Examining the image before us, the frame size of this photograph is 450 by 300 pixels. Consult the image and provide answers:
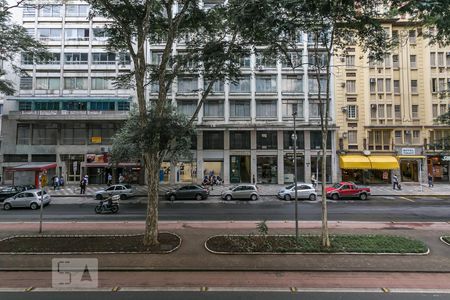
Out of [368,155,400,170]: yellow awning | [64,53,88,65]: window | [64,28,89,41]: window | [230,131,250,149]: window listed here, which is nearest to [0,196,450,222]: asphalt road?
[368,155,400,170]: yellow awning

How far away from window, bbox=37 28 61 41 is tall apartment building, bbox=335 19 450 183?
37.4 m

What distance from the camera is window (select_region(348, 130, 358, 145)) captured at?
126 feet

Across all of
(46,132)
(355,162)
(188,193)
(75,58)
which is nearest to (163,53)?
(188,193)

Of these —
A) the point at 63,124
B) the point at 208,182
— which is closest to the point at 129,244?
the point at 208,182

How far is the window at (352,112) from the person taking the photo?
38.5 metres

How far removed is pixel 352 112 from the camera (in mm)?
38625

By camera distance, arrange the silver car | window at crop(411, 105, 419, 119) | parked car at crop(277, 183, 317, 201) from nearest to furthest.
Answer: the silver car
parked car at crop(277, 183, 317, 201)
window at crop(411, 105, 419, 119)

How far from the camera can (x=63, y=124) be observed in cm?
3950

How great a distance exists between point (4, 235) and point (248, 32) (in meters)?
14.4

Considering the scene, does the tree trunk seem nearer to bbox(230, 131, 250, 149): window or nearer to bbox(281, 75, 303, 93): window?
bbox(230, 131, 250, 149): window

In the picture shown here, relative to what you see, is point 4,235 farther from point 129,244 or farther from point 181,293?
point 181,293

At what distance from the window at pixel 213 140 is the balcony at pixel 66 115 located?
1032 centimetres

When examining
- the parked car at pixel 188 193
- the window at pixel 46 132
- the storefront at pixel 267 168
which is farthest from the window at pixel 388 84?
the window at pixel 46 132

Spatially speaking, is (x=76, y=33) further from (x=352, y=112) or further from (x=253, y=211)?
(x=352, y=112)
